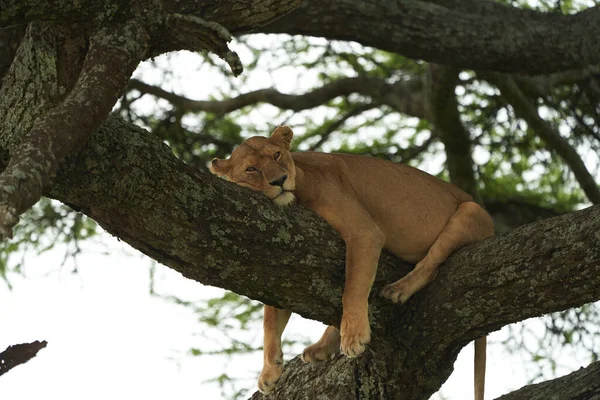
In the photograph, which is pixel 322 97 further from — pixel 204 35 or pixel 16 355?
pixel 16 355

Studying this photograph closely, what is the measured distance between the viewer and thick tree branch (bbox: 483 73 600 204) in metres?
8.09

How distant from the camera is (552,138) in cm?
811

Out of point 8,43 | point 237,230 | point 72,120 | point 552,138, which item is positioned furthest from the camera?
point 552,138

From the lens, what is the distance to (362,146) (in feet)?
30.4

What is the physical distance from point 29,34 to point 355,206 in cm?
191

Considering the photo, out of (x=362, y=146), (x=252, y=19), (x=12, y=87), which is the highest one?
(x=362, y=146)

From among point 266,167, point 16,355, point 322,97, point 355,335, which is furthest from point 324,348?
point 322,97

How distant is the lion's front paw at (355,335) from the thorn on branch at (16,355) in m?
2.18

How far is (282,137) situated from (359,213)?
683mm

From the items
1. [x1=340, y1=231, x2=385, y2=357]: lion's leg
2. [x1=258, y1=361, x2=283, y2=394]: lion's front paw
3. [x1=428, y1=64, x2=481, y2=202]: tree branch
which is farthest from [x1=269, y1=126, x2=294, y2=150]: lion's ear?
[x1=428, y1=64, x2=481, y2=202]: tree branch

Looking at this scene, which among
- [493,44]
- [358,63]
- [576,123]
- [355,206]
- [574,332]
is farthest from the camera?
[358,63]

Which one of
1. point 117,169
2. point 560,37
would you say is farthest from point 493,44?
point 117,169

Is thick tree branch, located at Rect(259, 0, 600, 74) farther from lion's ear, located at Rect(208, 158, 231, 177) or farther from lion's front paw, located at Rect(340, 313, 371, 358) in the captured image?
lion's front paw, located at Rect(340, 313, 371, 358)

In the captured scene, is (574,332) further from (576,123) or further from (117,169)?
(117,169)
